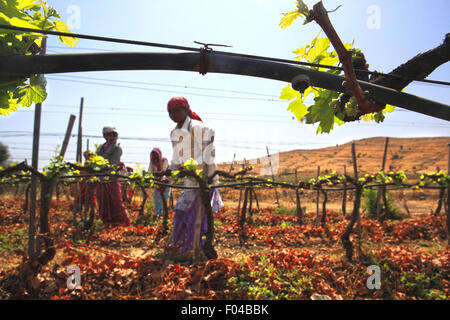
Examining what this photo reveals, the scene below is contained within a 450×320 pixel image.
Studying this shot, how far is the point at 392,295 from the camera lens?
3.38 m

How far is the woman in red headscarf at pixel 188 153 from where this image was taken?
4.11m

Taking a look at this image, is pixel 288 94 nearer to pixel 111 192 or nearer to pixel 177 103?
pixel 177 103

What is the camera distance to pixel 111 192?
20.8 ft

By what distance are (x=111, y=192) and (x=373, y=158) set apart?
42692mm

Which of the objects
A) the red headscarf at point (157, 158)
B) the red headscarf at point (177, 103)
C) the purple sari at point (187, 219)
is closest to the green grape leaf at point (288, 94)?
the red headscarf at point (177, 103)

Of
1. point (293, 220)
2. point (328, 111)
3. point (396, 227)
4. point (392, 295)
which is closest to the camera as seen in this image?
point (328, 111)

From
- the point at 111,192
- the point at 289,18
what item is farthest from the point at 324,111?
the point at 111,192

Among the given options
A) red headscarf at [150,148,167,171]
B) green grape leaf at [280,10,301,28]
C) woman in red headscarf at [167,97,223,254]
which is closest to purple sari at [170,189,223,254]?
woman in red headscarf at [167,97,223,254]

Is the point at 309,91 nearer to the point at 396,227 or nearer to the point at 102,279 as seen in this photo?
the point at 102,279
